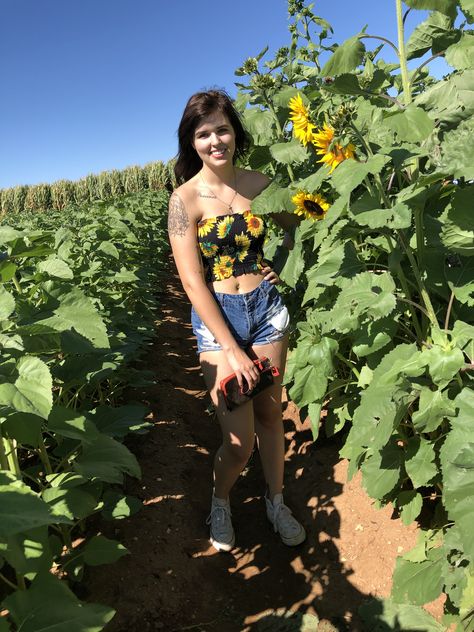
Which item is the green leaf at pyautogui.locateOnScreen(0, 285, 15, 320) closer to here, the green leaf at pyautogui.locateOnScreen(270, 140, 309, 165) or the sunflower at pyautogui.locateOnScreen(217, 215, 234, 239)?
the sunflower at pyautogui.locateOnScreen(217, 215, 234, 239)

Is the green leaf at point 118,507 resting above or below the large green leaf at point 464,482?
below

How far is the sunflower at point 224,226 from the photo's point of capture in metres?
2.39

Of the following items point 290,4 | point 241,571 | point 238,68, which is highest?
point 290,4

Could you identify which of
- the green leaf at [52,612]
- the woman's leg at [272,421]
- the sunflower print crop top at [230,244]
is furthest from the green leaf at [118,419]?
the green leaf at [52,612]

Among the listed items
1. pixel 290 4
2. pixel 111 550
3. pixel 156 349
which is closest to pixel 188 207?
pixel 111 550

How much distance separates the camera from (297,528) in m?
2.61

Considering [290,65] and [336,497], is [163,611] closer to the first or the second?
[336,497]

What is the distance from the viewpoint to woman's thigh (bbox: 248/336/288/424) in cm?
248

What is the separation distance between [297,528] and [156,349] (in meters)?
2.85

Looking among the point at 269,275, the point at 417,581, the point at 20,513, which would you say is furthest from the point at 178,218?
the point at 417,581

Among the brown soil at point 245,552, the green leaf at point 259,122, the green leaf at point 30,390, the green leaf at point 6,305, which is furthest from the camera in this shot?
the green leaf at point 259,122

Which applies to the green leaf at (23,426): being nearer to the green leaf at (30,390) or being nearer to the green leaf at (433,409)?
the green leaf at (30,390)

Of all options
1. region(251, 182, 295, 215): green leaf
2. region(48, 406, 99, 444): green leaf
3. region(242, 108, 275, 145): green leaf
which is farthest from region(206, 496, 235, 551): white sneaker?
region(242, 108, 275, 145): green leaf

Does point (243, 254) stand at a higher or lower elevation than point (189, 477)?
higher
